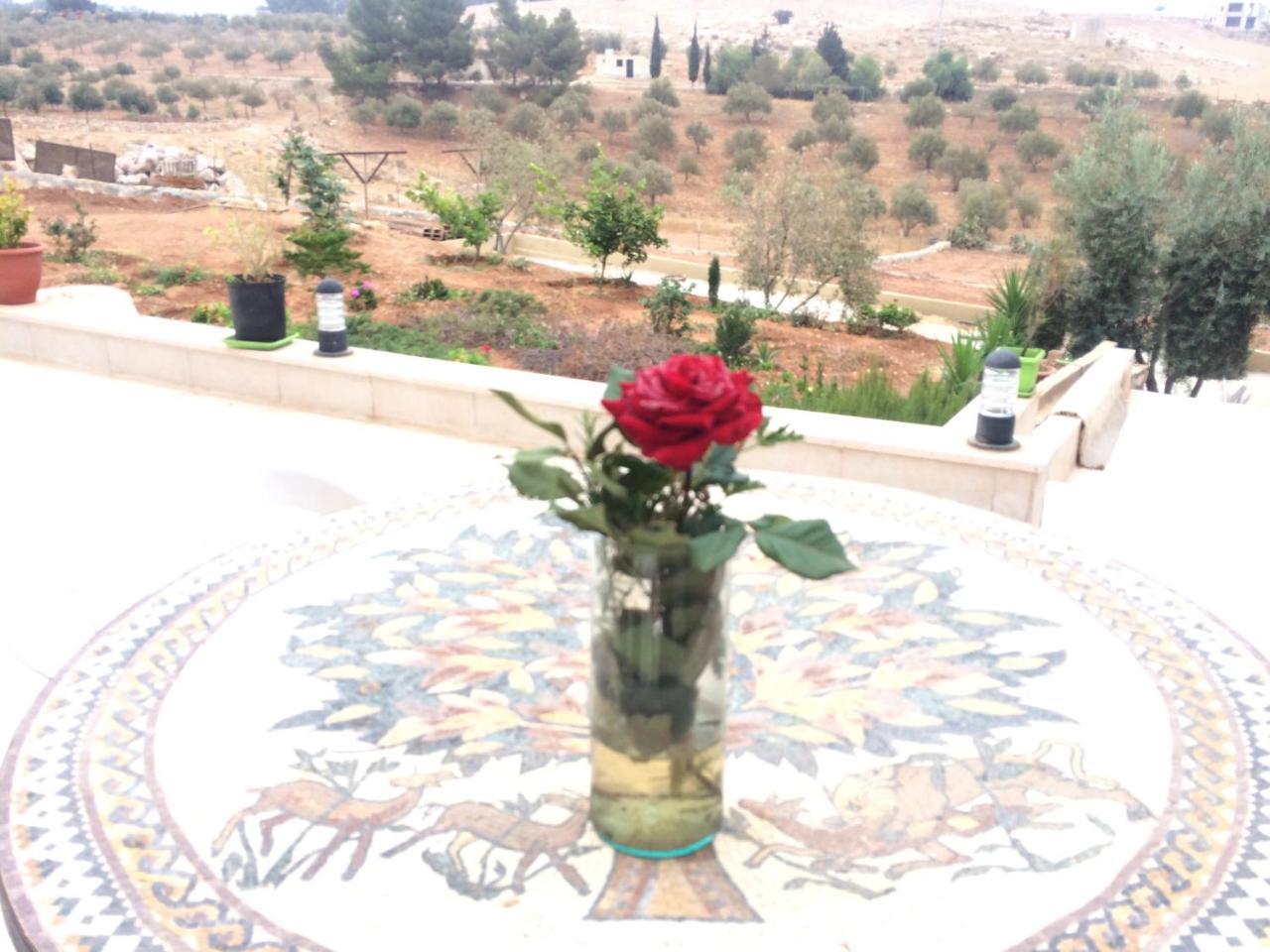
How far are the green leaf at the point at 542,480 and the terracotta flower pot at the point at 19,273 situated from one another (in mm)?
6348

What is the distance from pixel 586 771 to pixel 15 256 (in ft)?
20.6

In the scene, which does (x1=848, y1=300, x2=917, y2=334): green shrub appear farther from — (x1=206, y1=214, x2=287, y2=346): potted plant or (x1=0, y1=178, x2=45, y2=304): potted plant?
(x1=0, y1=178, x2=45, y2=304): potted plant

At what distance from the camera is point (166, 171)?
19.1 m

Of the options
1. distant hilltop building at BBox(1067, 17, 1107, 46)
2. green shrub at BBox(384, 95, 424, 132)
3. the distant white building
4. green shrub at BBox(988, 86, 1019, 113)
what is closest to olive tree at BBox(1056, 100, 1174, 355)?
green shrub at BBox(384, 95, 424, 132)

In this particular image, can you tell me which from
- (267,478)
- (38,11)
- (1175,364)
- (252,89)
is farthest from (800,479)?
(38,11)

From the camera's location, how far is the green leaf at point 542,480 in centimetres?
143

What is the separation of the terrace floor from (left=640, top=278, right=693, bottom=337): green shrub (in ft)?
10.2

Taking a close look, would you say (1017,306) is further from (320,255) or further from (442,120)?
(442,120)

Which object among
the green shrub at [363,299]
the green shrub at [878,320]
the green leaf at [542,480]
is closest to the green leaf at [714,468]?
the green leaf at [542,480]

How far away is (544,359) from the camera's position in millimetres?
6438

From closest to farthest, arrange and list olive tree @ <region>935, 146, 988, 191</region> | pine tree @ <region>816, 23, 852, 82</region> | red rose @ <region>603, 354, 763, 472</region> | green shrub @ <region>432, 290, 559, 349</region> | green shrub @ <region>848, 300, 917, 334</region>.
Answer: red rose @ <region>603, 354, 763, 472</region> < green shrub @ <region>432, 290, 559, 349</region> < green shrub @ <region>848, 300, 917, 334</region> < olive tree @ <region>935, 146, 988, 191</region> < pine tree @ <region>816, 23, 852, 82</region>

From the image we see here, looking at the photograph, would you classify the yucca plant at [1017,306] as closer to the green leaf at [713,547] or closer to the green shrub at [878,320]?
the green shrub at [878,320]

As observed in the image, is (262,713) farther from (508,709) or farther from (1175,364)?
(1175,364)

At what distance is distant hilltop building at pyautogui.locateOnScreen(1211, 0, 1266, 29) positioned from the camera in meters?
91.5
